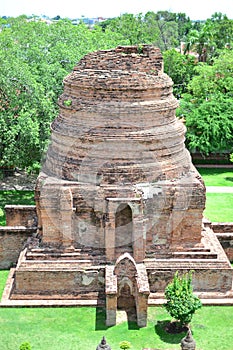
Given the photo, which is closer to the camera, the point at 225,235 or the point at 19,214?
the point at 225,235

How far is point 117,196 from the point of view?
50.0 feet

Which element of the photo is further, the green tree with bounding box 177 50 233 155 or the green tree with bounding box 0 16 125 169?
the green tree with bounding box 177 50 233 155

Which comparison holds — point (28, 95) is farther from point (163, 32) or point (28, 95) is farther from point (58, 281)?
point (163, 32)

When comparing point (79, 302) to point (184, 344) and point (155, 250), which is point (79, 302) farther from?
point (184, 344)

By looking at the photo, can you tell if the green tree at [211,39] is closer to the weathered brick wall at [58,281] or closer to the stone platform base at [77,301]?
the stone platform base at [77,301]

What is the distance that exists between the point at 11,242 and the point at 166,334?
6583 millimetres

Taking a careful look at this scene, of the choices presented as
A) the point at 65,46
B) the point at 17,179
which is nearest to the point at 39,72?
the point at 65,46

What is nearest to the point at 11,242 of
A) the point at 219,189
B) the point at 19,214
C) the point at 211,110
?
the point at 19,214

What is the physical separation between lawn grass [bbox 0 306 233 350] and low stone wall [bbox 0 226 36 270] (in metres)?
3.08

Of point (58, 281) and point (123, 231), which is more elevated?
point (123, 231)

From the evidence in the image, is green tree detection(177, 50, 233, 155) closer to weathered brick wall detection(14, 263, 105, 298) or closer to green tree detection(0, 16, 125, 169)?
green tree detection(0, 16, 125, 169)

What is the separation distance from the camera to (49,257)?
15.6 meters

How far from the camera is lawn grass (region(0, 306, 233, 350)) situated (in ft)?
44.6

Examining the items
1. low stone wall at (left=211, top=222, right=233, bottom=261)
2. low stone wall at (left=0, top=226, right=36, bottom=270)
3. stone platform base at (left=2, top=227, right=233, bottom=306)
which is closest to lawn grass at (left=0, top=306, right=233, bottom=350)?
stone platform base at (left=2, top=227, right=233, bottom=306)
